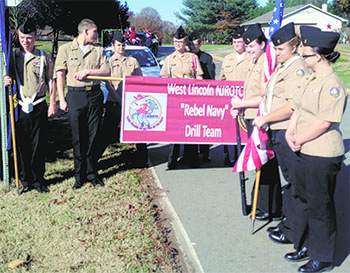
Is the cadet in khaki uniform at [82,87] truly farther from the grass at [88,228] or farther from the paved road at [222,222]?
the paved road at [222,222]

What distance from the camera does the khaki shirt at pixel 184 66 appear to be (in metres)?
6.72

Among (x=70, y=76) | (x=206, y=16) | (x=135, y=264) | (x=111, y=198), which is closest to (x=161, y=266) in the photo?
(x=135, y=264)

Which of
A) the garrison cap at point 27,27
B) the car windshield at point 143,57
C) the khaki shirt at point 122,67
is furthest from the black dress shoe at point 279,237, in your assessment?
the car windshield at point 143,57

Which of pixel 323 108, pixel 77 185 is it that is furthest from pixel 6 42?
pixel 323 108

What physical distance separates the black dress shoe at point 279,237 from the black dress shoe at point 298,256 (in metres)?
0.31

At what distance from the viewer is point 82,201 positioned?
5543mm

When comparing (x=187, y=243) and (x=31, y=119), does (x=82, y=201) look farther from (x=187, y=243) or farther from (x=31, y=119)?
(x=187, y=243)

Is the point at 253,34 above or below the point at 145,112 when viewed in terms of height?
above

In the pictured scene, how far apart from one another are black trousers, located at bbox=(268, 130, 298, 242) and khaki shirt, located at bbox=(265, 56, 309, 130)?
0.14m

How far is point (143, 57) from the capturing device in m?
12.0

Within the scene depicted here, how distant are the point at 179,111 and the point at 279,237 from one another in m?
2.46

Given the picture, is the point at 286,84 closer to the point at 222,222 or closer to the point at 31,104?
the point at 222,222

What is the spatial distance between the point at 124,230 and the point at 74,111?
6.24 ft

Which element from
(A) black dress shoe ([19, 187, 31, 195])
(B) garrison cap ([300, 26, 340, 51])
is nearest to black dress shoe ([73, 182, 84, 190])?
(A) black dress shoe ([19, 187, 31, 195])
